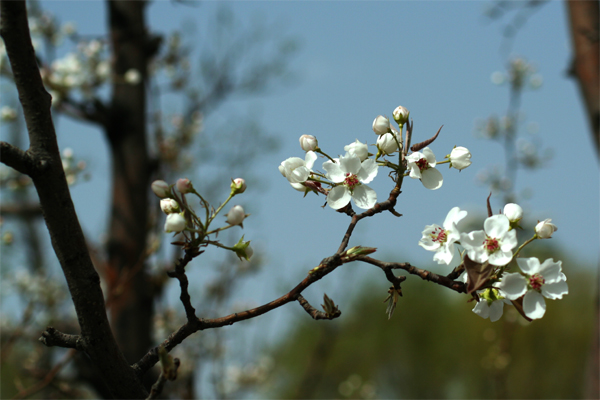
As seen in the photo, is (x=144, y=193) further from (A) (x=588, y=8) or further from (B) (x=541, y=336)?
(B) (x=541, y=336)

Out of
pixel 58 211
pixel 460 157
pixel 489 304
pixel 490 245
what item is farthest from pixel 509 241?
pixel 58 211

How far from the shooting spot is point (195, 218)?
82 centimetres

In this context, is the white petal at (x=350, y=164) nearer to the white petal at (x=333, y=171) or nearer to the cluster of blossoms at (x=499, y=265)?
the white petal at (x=333, y=171)

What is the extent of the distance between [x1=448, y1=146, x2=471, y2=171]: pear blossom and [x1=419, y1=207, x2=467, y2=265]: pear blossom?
0.13 metres

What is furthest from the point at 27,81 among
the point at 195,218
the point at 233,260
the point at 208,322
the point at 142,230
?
the point at 233,260

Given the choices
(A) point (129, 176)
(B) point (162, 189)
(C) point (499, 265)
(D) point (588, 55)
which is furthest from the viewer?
(A) point (129, 176)

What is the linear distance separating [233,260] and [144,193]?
1.54m

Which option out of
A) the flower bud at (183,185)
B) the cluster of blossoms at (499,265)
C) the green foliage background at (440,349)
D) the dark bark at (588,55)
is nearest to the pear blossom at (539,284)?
the cluster of blossoms at (499,265)

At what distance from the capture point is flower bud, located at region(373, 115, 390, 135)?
925 millimetres

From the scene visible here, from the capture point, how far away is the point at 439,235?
3.10 ft

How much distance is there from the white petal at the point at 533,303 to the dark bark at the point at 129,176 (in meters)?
2.53

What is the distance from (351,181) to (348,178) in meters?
0.01

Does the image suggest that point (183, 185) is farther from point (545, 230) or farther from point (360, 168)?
point (545, 230)

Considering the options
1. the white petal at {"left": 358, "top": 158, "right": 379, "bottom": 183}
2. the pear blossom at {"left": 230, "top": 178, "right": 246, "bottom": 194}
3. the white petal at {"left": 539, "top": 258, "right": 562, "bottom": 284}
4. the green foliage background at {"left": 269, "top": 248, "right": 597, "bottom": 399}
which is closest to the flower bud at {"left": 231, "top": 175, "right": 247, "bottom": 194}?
the pear blossom at {"left": 230, "top": 178, "right": 246, "bottom": 194}
